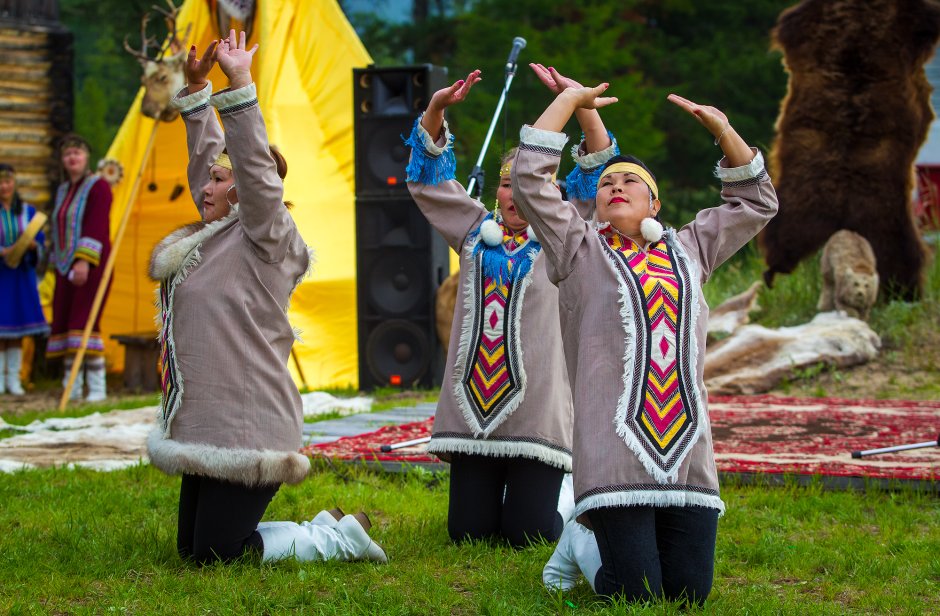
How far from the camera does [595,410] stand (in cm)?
313

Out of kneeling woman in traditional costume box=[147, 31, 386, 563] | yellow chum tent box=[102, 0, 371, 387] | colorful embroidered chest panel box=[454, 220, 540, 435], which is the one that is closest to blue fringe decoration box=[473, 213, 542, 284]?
colorful embroidered chest panel box=[454, 220, 540, 435]

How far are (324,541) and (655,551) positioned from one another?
44.1 inches

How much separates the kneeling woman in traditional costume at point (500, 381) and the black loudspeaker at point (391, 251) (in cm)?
430

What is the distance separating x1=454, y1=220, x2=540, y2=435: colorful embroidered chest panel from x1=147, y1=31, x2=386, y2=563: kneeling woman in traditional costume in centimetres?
63

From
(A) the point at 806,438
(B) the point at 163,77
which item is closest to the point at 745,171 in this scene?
(A) the point at 806,438

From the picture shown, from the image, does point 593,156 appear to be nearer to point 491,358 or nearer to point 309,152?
point 491,358

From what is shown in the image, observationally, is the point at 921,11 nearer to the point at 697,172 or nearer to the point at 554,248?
the point at 554,248

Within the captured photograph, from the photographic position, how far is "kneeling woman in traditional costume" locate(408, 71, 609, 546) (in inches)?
155

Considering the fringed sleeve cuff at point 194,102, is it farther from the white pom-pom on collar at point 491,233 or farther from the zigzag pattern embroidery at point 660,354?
the zigzag pattern embroidery at point 660,354

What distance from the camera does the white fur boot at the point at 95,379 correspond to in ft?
28.0

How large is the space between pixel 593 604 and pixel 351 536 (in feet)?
3.00

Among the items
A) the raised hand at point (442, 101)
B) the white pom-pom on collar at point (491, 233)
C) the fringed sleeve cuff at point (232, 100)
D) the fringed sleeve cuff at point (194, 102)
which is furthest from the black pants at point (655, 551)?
the fringed sleeve cuff at point (194, 102)

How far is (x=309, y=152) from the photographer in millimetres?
9320

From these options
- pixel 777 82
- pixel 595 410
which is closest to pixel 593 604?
pixel 595 410
